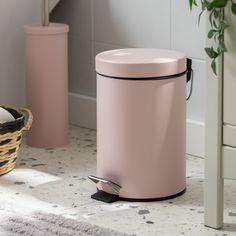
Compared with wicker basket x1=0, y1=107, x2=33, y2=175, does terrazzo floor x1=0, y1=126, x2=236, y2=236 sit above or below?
below

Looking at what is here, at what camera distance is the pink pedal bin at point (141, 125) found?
1.96 metres

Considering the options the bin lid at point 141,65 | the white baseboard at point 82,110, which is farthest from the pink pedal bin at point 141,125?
the white baseboard at point 82,110

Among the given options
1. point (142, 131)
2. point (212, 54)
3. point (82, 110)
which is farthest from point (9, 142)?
point (212, 54)

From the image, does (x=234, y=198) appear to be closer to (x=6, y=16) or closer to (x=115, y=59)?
(x=115, y=59)

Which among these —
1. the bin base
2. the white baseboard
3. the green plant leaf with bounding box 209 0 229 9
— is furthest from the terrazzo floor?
the green plant leaf with bounding box 209 0 229 9

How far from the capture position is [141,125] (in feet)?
6.49

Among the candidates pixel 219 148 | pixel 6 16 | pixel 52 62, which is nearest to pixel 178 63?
pixel 219 148

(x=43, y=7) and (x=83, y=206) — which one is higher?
(x=43, y=7)

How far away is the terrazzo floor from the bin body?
0.06m

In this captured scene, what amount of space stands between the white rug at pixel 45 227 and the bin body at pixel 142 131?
0.24 m

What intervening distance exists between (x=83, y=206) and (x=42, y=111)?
0.59 metres

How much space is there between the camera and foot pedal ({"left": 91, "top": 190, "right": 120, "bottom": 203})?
2.03 meters

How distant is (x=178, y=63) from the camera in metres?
1.99

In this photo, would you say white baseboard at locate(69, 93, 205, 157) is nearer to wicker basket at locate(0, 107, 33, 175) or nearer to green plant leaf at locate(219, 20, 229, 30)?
wicker basket at locate(0, 107, 33, 175)
